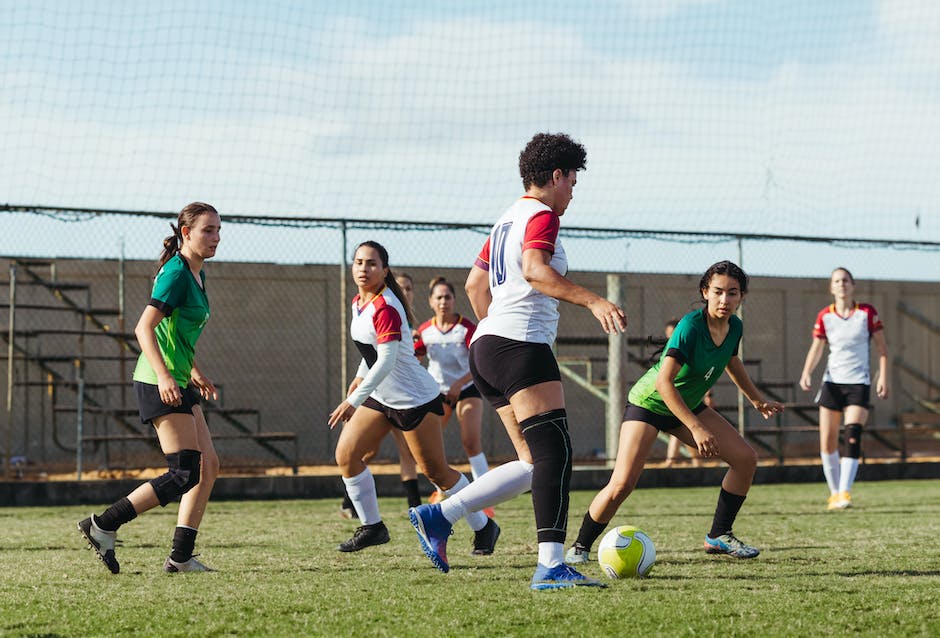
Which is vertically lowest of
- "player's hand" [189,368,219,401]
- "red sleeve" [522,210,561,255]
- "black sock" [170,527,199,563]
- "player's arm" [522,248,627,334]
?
"black sock" [170,527,199,563]

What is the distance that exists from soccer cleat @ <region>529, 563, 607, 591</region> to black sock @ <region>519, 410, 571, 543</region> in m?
0.12

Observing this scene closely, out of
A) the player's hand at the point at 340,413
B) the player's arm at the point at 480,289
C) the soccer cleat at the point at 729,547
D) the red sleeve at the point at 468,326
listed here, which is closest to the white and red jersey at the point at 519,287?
the player's arm at the point at 480,289

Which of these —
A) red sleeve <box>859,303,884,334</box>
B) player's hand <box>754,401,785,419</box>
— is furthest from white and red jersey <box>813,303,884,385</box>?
player's hand <box>754,401,785,419</box>

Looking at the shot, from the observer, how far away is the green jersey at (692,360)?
6234 millimetres

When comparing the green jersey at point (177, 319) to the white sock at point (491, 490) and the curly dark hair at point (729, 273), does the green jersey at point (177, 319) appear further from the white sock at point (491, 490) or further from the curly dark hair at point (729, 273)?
the curly dark hair at point (729, 273)

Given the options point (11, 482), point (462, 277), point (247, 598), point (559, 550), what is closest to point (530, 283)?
point (559, 550)

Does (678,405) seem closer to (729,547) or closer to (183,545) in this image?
(729,547)

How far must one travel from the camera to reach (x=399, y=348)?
286 inches

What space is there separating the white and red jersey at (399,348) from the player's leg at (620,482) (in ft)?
4.67

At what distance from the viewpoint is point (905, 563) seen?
6.36 m

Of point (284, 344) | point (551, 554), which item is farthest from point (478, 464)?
point (284, 344)

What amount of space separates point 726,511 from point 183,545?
3.05 m

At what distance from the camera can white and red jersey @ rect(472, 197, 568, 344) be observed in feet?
17.5

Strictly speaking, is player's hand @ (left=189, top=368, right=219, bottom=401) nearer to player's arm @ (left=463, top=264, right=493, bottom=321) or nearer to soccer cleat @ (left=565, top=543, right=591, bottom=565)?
player's arm @ (left=463, top=264, right=493, bottom=321)
